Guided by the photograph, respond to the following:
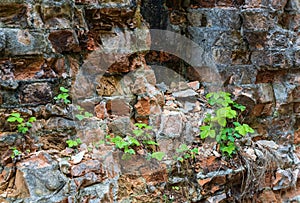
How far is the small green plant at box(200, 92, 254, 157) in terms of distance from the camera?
175 cm

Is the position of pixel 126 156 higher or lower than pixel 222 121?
lower

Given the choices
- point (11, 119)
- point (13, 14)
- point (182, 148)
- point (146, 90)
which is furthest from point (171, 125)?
point (13, 14)

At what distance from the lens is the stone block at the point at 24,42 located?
1.38 meters

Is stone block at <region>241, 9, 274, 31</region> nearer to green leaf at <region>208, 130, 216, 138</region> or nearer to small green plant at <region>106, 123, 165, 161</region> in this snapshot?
green leaf at <region>208, 130, 216, 138</region>

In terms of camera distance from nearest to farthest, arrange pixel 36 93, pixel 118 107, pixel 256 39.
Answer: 1. pixel 36 93
2. pixel 118 107
3. pixel 256 39

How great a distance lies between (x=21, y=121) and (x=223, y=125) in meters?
1.13

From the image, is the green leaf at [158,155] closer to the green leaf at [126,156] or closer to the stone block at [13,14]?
the green leaf at [126,156]

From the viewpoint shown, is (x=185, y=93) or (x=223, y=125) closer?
(x=223, y=125)

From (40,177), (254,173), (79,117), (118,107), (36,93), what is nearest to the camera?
(40,177)

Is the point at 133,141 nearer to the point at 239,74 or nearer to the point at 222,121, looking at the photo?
the point at 222,121

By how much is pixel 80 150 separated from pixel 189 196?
26.2 inches

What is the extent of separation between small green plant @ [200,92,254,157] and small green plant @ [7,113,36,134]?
95 cm

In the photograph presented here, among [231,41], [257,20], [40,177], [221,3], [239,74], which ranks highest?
[221,3]

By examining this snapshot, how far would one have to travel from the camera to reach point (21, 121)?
1.43 meters
